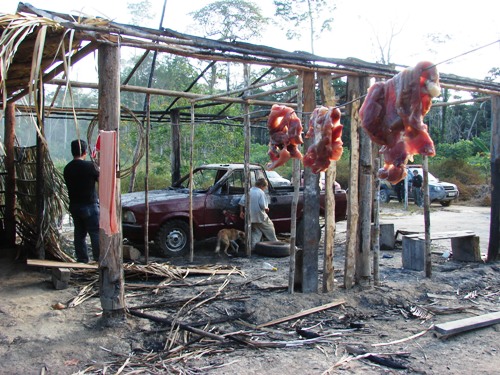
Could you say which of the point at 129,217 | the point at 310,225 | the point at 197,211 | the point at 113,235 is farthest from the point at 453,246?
the point at 113,235

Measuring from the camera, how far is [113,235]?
486cm

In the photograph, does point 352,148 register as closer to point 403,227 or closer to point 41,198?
point 41,198

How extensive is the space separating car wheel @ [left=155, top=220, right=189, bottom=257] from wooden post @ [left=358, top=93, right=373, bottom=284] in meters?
3.89

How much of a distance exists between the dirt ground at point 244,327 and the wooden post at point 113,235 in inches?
9.6

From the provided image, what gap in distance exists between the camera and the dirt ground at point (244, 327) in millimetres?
4191

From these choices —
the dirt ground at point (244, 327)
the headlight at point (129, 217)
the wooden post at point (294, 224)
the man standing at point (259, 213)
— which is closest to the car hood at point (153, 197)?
the headlight at point (129, 217)

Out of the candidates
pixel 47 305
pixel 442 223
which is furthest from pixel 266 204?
pixel 442 223

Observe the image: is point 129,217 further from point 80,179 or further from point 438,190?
point 438,190

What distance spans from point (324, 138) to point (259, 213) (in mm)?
5159

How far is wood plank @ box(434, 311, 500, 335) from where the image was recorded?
16.1ft

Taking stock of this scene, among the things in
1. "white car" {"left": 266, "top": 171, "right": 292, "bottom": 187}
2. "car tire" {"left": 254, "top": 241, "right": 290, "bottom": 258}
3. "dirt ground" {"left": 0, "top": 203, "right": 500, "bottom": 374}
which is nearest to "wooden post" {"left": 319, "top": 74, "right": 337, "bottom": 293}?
"dirt ground" {"left": 0, "top": 203, "right": 500, "bottom": 374}

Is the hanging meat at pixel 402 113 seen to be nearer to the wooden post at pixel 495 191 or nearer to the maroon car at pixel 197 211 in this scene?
the wooden post at pixel 495 191

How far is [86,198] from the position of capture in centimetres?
708

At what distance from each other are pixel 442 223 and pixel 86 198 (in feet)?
37.7
